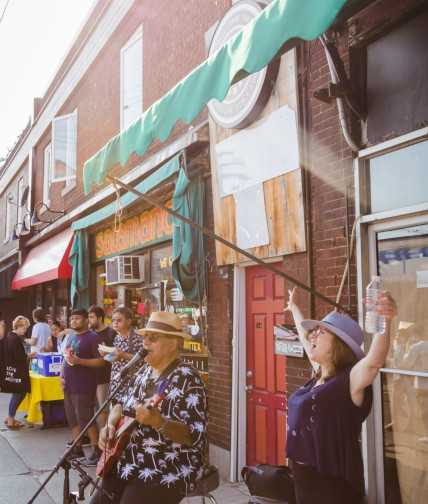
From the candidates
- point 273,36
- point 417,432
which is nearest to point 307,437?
point 417,432

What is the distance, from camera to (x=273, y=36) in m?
3.13

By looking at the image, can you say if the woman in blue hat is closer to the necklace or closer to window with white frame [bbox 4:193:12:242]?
the necklace

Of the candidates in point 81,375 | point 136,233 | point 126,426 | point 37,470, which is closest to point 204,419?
point 126,426

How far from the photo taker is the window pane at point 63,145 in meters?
14.0

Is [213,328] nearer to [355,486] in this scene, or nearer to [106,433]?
[106,433]

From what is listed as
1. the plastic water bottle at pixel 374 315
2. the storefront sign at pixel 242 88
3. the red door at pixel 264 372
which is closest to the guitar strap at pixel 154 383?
the plastic water bottle at pixel 374 315

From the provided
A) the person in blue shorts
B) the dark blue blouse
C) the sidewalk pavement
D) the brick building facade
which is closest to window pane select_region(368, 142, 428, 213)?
the brick building facade

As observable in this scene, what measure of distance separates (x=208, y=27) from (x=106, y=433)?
5.84 meters

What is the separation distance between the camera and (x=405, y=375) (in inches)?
174

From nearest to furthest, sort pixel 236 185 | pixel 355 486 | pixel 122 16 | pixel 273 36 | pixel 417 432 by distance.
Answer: pixel 355 486 < pixel 273 36 < pixel 417 432 < pixel 236 185 < pixel 122 16

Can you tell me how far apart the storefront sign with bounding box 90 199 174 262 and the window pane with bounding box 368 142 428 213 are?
4056 millimetres

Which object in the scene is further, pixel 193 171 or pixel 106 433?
pixel 193 171

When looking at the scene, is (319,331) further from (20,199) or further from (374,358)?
(20,199)

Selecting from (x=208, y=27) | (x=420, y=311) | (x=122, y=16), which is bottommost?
(x=420, y=311)
